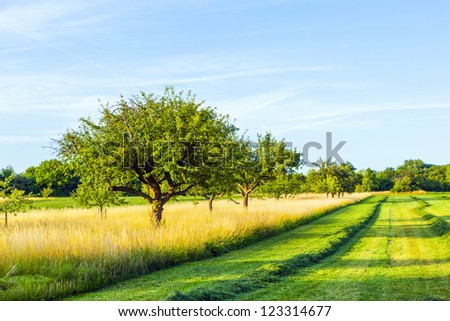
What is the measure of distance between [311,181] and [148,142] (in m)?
66.1

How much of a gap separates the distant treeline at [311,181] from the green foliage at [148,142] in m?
1.48

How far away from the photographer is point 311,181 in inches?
3194

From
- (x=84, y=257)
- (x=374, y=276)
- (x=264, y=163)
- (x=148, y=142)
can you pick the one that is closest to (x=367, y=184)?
(x=264, y=163)

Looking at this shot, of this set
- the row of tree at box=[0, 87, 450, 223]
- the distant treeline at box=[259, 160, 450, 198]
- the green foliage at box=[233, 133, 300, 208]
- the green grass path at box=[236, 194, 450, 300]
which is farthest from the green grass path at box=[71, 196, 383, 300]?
the distant treeline at box=[259, 160, 450, 198]

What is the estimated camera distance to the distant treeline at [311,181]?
4247 centimetres

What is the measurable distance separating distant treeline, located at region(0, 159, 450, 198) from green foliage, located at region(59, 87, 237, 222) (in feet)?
4.86

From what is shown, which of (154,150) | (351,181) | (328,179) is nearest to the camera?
(154,150)

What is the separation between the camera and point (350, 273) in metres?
12.3

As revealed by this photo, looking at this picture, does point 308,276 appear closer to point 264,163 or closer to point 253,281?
point 253,281

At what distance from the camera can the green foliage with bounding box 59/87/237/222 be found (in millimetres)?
17531

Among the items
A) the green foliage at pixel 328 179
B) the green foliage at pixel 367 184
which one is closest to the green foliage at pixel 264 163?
the green foliage at pixel 328 179

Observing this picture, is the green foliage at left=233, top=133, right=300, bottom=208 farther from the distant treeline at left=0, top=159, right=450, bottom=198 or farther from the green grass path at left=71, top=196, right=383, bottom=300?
the green grass path at left=71, top=196, right=383, bottom=300

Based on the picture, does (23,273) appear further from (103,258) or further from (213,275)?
(213,275)
